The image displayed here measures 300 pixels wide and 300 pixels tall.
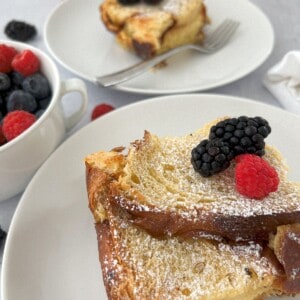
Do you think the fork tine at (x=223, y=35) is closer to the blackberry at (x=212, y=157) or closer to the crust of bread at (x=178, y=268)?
the blackberry at (x=212, y=157)

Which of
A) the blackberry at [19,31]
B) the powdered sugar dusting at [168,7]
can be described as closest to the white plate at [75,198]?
the powdered sugar dusting at [168,7]

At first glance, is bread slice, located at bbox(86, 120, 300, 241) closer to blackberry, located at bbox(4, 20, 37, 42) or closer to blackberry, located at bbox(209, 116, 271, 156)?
blackberry, located at bbox(209, 116, 271, 156)

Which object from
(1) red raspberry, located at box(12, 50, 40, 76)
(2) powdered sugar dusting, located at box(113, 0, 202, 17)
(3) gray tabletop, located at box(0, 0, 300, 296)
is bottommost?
(3) gray tabletop, located at box(0, 0, 300, 296)

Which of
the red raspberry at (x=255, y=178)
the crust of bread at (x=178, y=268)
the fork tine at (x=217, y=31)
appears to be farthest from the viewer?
the fork tine at (x=217, y=31)

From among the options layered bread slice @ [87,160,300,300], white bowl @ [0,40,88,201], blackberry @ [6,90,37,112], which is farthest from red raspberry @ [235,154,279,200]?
blackberry @ [6,90,37,112]

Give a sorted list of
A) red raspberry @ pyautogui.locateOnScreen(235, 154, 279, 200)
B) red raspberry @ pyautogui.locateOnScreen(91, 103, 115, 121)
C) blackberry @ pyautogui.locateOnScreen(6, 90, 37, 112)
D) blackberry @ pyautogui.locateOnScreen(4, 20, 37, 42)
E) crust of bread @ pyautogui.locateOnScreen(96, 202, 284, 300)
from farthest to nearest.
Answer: blackberry @ pyautogui.locateOnScreen(4, 20, 37, 42), red raspberry @ pyautogui.locateOnScreen(91, 103, 115, 121), blackberry @ pyautogui.locateOnScreen(6, 90, 37, 112), red raspberry @ pyautogui.locateOnScreen(235, 154, 279, 200), crust of bread @ pyautogui.locateOnScreen(96, 202, 284, 300)

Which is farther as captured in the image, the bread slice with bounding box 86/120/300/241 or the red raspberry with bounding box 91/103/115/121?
the red raspberry with bounding box 91/103/115/121

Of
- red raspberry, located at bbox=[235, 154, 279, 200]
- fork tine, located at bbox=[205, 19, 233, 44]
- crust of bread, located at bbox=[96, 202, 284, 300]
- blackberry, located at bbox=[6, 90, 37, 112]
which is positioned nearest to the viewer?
crust of bread, located at bbox=[96, 202, 284, 300]
